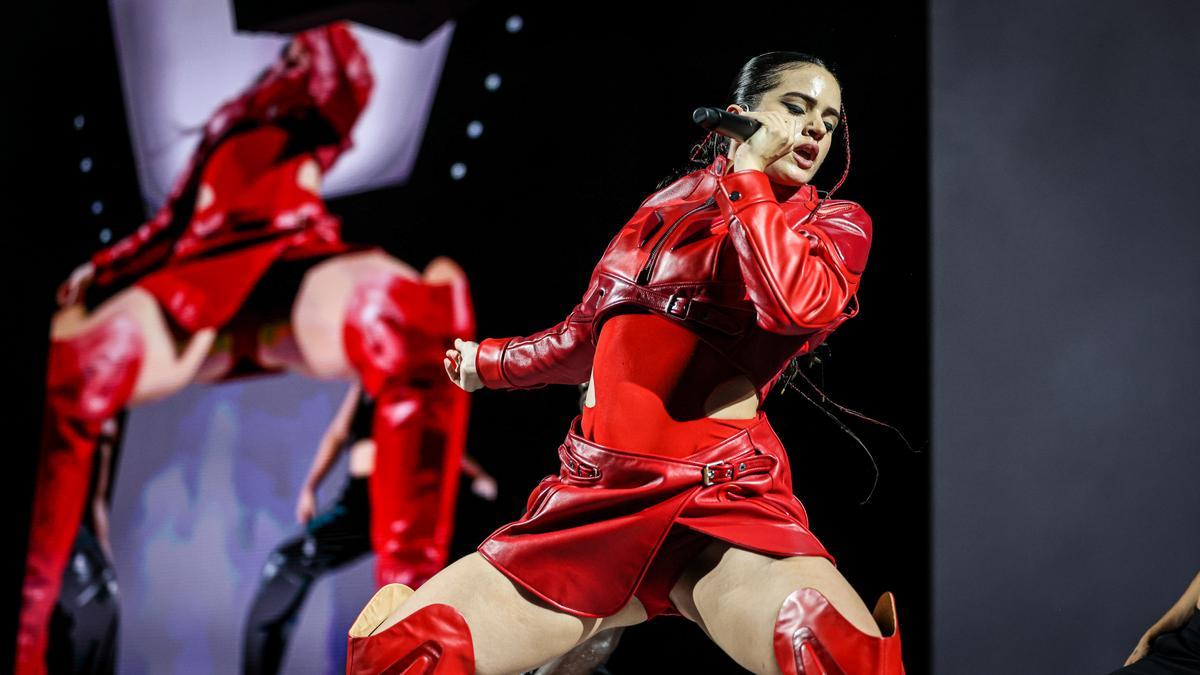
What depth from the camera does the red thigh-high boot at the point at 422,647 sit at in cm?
140

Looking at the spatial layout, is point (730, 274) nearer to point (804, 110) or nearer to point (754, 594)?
point (804, 110)

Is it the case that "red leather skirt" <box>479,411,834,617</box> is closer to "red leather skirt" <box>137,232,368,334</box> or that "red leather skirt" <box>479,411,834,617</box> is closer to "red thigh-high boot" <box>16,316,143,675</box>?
"red leather skirt" <box>137,232,368,334</box>

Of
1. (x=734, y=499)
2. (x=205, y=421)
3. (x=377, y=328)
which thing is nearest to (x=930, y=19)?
(x=734, y=499)

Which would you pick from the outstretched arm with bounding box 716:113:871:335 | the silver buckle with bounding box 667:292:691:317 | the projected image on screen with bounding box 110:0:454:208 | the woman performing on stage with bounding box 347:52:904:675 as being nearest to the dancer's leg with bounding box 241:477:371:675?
the projected image on screen with bounding box 110:0:454:208

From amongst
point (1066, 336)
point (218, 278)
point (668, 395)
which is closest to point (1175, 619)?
point (1066, 336)

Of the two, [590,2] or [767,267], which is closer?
[767,267]

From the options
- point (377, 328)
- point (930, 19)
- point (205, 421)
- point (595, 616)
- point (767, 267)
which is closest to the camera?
point (767, 267)

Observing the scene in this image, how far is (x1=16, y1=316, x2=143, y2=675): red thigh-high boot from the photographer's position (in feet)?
11.0

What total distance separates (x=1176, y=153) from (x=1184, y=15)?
252mm

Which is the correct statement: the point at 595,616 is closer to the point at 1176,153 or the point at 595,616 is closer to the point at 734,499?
the point at 734,499

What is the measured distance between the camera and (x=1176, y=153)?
1.96m

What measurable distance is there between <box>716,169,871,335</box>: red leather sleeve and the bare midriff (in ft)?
0.38

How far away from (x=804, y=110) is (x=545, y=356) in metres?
0.50

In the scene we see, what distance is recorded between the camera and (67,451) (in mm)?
3453
